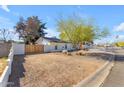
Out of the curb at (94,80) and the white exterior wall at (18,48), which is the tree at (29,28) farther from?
the curb at (94,80)

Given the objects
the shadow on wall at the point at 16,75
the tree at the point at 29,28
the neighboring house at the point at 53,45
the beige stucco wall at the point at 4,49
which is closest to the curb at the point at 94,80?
the shadow on wall at the point at 16,75

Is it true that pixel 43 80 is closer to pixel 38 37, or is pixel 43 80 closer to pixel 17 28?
pixel 17 28

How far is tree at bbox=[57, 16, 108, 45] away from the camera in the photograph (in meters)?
31.0

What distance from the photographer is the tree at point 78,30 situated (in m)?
31.0

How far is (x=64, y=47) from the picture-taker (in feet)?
147

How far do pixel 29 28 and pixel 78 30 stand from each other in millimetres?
16547

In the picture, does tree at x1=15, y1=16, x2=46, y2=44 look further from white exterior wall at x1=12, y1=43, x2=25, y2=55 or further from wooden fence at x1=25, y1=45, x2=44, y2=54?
white exterior wall at x1=12, y1=43, x2=25, y2=55

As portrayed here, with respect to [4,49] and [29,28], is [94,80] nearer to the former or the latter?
[4,49]

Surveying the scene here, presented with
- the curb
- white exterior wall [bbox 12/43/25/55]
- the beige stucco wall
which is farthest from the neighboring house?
the curb

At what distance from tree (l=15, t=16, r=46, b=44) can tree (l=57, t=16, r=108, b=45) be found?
1478cm

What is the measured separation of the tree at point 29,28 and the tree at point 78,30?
14780 mm

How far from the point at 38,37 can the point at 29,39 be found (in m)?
2.73

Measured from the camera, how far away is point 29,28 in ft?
150
